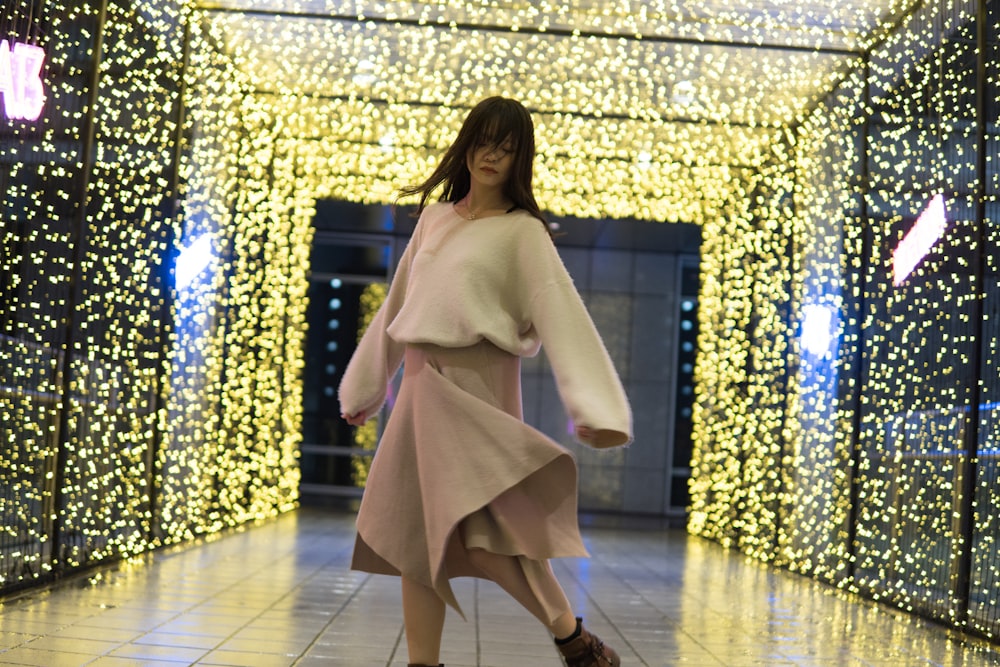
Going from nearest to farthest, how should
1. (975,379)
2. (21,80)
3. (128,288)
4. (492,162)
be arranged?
1. (492,162)
2. (21,80)
3. (975,379)
4. (128,288)

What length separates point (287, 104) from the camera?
27.4 ft

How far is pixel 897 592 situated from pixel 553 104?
394 centimetres

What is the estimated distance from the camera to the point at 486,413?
2.35 metres

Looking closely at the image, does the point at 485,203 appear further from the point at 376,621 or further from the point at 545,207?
the point at 545,207

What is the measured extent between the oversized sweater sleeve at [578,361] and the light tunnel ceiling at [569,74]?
410 cm

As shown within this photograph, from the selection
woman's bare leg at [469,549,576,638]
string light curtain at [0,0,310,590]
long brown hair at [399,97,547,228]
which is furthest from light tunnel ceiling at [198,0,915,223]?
woman's bare leg at [469,549,576,638]

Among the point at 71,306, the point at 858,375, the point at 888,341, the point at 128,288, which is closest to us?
the point at 71,306

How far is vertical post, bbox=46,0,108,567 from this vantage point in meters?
4.54

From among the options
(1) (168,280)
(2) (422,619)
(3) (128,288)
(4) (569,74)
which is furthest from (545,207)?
(2) (422,619)

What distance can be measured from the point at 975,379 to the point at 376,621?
8.23 feet

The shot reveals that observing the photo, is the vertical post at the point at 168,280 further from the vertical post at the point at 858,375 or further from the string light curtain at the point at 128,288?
the vertical post at the point at 858,375

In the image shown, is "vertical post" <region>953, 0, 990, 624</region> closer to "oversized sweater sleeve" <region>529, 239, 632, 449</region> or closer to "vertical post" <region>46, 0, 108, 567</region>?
"oversized sweater sleeve" <region>529, 239, 632, 449</region>

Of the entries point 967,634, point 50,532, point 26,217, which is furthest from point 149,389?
point 967,634

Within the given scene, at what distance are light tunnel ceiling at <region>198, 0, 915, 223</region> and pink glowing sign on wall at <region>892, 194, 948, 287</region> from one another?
1.10 metres
